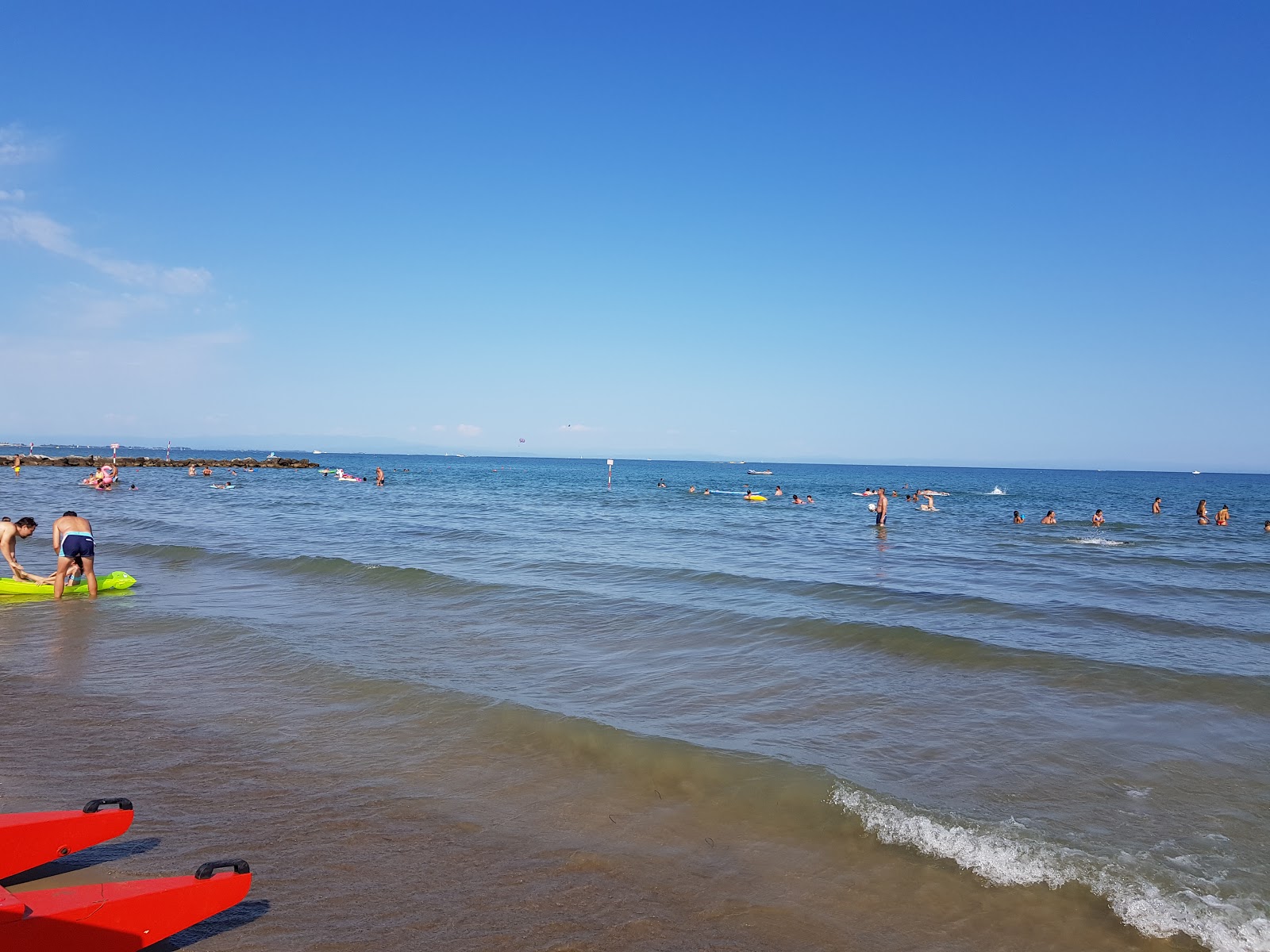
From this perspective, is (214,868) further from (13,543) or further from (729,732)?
→ (13,543)

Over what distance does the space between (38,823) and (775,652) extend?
889 centimetres

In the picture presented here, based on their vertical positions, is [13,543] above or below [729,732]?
above

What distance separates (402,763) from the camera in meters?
7.00

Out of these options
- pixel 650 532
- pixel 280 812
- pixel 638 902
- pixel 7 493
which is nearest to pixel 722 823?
pixel 638 902

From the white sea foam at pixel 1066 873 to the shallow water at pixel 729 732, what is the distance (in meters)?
0.02

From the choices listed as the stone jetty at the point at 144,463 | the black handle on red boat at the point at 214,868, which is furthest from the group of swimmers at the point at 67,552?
the stone jetty at the point at 144,463

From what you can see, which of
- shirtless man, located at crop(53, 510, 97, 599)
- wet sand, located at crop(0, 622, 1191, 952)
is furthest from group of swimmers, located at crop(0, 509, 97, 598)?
wet sand, located at crop(0, 622, 1191, 952)

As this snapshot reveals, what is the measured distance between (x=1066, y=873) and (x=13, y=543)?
60.0ft

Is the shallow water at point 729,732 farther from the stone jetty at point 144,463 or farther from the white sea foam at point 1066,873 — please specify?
the stone jetty at point 144,463

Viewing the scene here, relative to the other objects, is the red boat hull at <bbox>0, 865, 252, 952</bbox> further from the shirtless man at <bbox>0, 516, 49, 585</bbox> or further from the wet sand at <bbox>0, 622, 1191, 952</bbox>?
the shirtless man at <bbox>0, 516, 49, 585</bbox>

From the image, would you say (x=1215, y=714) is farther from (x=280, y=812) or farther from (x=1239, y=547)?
(x=1239, y=547)

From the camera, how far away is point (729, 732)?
795 cm

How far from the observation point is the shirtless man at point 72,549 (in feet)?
46.4

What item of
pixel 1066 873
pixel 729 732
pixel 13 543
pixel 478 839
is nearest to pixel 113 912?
pixel 478 839
